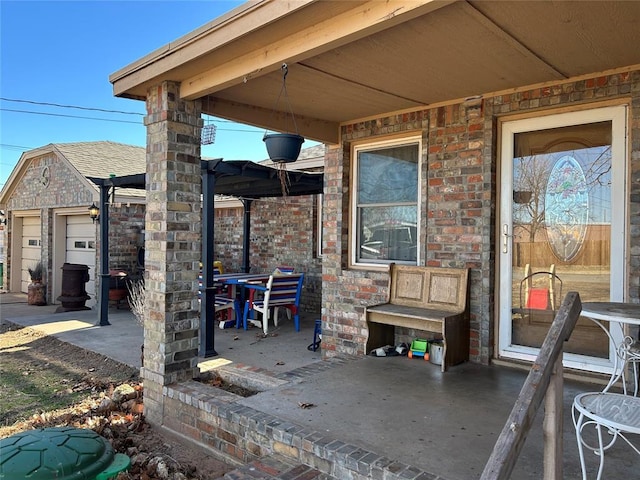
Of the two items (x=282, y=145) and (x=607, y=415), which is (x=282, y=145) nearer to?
(x=282, y=145)

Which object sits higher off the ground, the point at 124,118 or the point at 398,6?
the point at 124,118

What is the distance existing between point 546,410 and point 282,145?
2850 millimetres

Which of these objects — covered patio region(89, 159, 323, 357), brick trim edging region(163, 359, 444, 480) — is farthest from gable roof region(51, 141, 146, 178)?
brick trim edging region(163, 359, 444, 480)

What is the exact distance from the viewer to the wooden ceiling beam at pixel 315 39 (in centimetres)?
247

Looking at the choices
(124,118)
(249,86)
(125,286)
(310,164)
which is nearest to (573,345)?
(249,86)

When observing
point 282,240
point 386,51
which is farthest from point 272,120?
point 282,240

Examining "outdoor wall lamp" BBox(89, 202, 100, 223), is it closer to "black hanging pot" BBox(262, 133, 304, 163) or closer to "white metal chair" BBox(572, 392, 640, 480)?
"black hanging pot" BBox(262, 133, 304, 163)

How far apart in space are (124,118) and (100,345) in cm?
1236

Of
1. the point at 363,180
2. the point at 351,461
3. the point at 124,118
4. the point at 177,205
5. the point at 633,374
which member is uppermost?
the point at 124,118

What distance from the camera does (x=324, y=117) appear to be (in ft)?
16.7

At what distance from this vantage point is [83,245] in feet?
38.9

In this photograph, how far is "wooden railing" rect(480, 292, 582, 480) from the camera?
133 centimetres

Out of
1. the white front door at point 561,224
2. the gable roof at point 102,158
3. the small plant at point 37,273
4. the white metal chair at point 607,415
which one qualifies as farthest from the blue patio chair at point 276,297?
the small plant at point 37,273

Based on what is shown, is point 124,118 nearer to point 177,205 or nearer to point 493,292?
point 177,205
